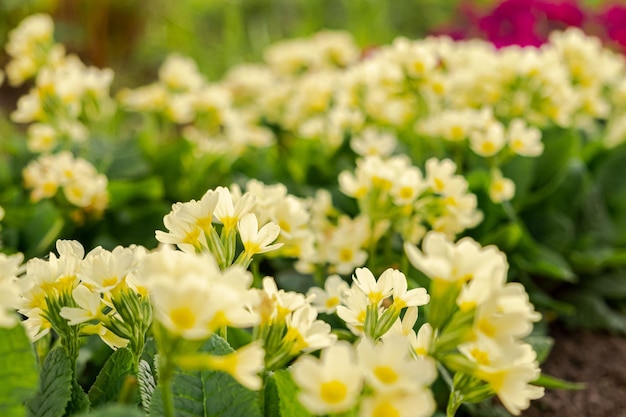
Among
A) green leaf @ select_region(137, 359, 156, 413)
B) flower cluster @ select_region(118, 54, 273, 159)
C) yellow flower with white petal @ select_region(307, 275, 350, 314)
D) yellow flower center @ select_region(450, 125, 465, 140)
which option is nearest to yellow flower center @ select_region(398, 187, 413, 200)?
yellow flower with white petal @ select_region(307, 275, 350, 314)

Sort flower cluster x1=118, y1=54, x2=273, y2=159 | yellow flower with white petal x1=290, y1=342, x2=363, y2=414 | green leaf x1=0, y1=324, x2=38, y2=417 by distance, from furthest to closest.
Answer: flower cluster x1=118, y1=54, x2=273, y2=159
green leaf x1=0, y1=324, x2=38, y2=417
yellow flower with white petal x1=290, y1=342, x2=363, y2=414

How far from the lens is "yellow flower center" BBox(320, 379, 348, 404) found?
1.94ft

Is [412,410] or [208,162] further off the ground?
[412,410]

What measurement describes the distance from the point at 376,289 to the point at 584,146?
1445mm

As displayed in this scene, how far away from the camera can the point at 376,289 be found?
86 cm

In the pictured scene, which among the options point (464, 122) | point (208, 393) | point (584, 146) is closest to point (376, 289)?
point (208, 393)

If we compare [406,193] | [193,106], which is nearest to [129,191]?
[193,106]

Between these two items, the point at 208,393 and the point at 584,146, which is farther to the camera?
the point at 584,146

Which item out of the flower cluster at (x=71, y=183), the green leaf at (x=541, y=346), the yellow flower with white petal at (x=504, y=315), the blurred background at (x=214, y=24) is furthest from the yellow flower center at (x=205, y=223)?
the blurred background at (x=214, y=24)

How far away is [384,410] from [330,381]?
5cm

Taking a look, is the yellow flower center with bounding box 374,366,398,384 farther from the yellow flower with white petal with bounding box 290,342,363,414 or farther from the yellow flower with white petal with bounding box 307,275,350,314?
the yellow flower with white petal with bounding box 307,275,350,314

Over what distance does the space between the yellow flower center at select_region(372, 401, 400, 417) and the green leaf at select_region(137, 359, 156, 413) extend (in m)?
0.30

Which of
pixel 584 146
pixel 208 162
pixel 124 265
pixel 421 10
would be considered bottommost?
pixel 421 10

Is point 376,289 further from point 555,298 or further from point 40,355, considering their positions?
point 555,298
